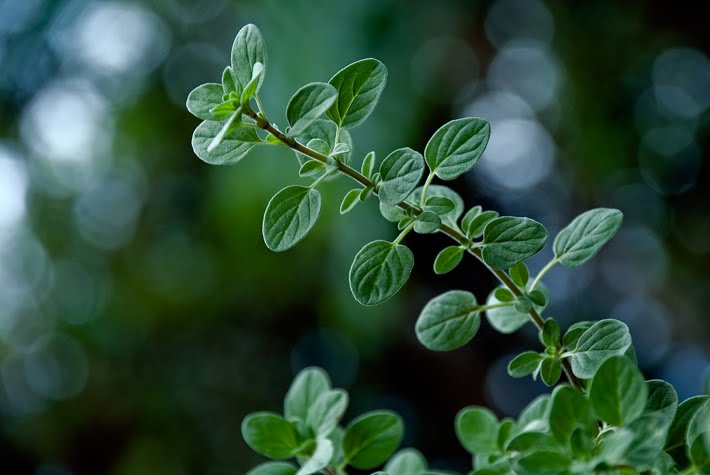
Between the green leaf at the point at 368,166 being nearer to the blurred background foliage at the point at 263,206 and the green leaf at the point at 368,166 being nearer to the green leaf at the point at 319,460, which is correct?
the green leaf at the point at 319,460

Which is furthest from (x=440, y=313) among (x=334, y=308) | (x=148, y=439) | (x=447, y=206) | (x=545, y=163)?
(x=148, y=439)

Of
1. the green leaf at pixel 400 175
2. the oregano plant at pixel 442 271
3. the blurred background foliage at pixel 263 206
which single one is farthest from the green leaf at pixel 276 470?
the blurred background foliage at pixel 263 206

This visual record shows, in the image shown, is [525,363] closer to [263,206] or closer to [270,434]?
[270,434]

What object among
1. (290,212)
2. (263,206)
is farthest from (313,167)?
(263,206)

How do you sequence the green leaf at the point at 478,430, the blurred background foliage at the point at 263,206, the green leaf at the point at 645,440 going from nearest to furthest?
the green leaf at the point at 645,440, the green leaf at the point at 478,430, the blurred background foliage at the point at 263,206

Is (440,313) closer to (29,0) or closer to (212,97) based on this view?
(212,97)

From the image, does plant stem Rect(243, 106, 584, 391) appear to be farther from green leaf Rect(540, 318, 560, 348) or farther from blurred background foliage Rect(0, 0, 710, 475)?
blurred background foliage Rect(0, 0, 710, 475)

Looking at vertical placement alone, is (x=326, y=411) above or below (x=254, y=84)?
below
